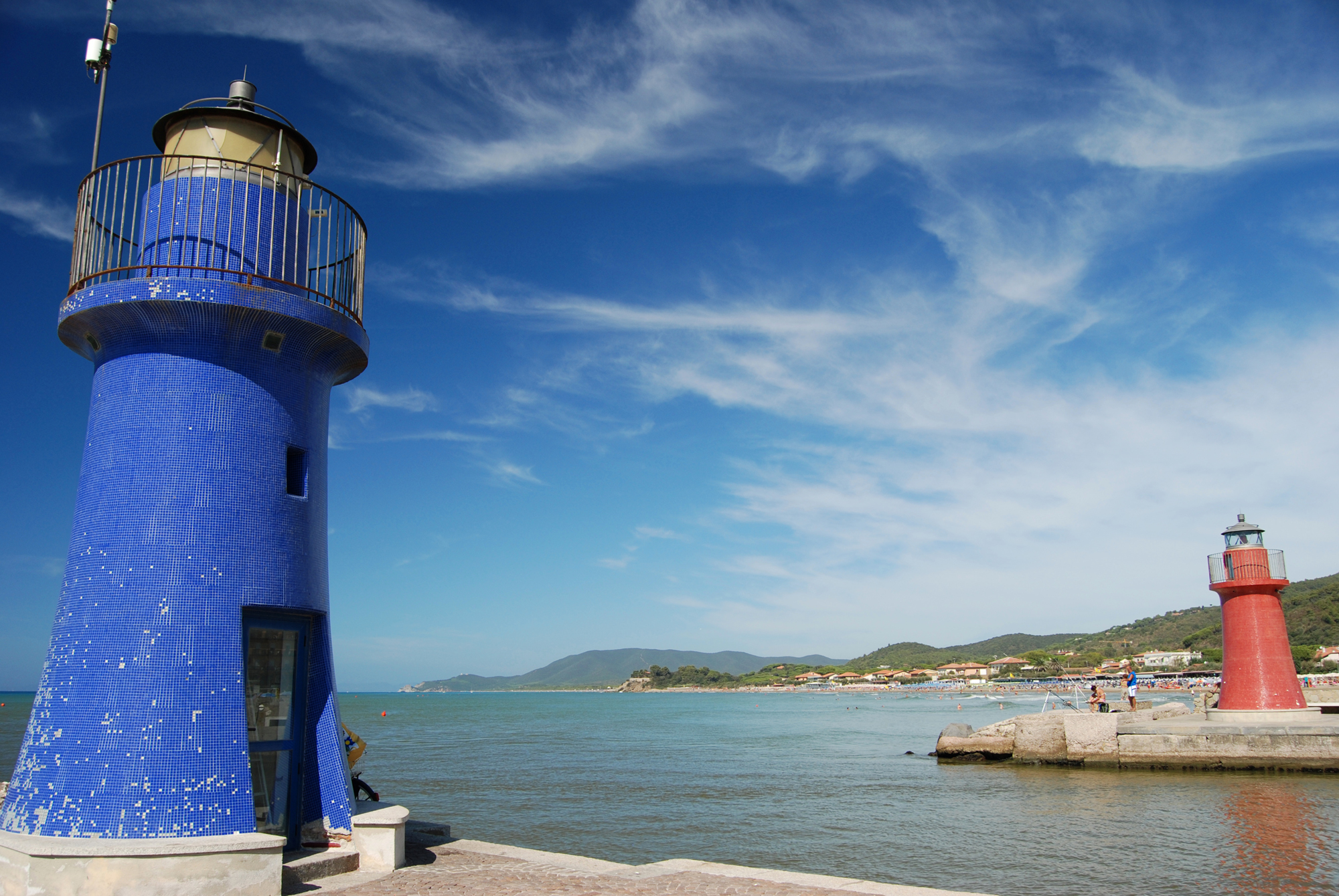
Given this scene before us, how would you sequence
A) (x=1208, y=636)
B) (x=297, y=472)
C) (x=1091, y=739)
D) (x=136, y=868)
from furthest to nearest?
(x=1208, y=636), (x=1091, y=739), (x=297, y=472), (x=136, y=868)

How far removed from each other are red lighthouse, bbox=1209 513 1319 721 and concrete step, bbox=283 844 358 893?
2527cm

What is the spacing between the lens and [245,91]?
8367mm

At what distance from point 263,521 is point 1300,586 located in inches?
6580

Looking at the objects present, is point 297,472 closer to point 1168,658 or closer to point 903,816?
point 903,816

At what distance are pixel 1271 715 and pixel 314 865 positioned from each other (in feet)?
86.6

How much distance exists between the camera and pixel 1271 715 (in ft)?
78.7

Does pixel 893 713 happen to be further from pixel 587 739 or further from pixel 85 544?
pixel 85 544

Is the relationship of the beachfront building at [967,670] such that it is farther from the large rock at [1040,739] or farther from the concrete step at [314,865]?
the concrete step at [314,865]

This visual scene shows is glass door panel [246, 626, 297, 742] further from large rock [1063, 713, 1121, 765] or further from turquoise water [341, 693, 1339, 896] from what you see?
large rock [1063, 713, 1121, 765]

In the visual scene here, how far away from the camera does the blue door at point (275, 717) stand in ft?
25.3

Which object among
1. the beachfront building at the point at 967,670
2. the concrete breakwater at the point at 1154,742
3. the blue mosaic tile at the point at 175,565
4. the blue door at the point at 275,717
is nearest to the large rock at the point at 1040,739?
the concrete breakwater at the point at 1154,742

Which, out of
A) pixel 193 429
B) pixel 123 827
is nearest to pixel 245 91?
pixel 193 429

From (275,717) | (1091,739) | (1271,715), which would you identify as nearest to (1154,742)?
(1091,739)

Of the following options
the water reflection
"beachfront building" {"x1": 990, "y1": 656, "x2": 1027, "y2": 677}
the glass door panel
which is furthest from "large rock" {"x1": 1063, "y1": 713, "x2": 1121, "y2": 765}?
"beachfront building" {"x1": 990, "y1": 656, "x2": 1027, "y2": 677}
